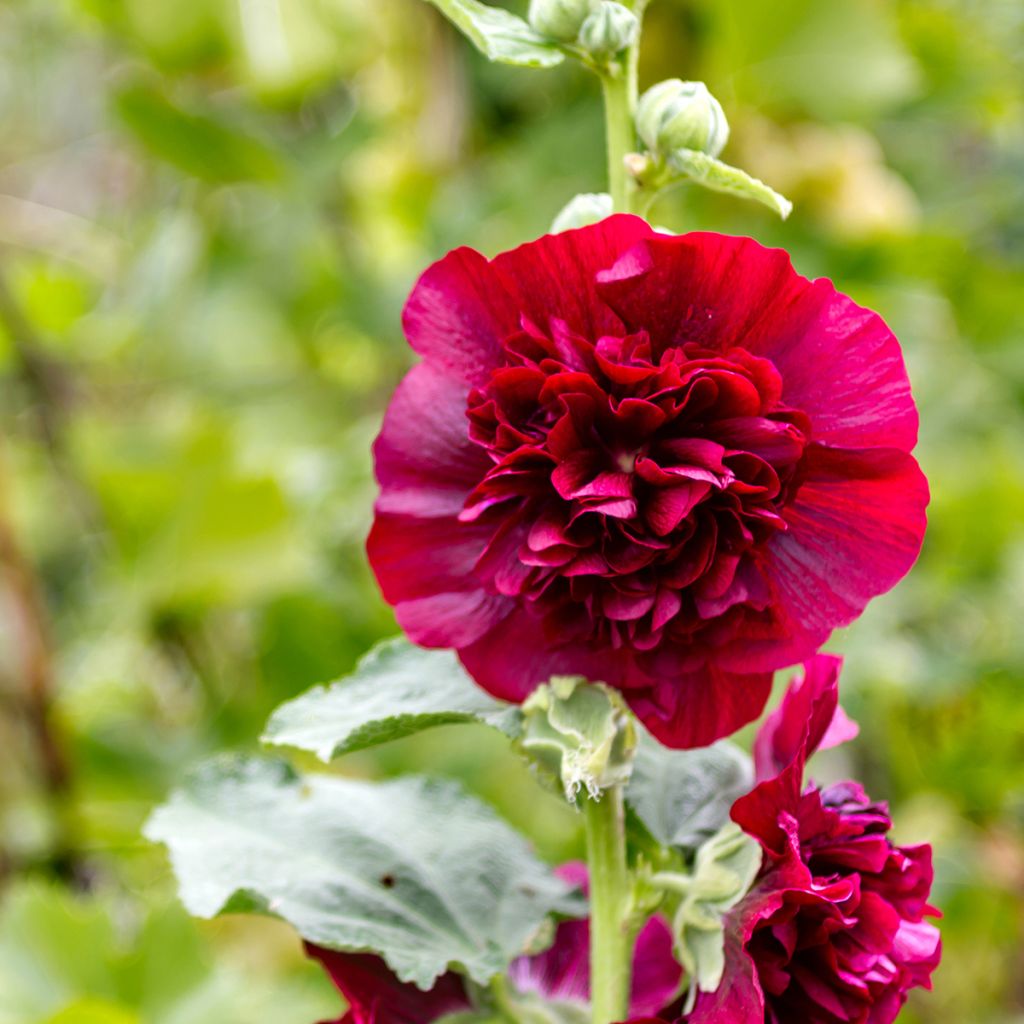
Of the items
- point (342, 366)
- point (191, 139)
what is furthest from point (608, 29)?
point (342, 366)

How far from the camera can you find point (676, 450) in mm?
283

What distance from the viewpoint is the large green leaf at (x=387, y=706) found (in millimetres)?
313

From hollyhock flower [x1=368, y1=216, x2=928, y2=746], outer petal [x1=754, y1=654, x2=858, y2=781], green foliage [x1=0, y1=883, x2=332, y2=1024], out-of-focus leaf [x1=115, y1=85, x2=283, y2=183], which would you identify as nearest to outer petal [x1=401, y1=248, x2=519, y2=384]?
hollyhock flower [x1=368, y1=216, x2=928, y2=746]

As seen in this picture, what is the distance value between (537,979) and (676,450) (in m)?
0.21

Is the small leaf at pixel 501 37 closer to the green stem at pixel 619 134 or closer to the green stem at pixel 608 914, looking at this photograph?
the green stem at pixel 619 134

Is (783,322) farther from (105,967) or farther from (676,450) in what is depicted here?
(105,967)

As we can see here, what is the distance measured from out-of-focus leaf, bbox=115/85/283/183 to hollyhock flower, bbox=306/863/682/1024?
80cm

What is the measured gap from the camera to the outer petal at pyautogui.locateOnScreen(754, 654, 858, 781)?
0.31 meters

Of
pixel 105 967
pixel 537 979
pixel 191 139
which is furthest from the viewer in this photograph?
pixel 191 139

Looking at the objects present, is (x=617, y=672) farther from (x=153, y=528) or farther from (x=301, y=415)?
(x=301, y=415)

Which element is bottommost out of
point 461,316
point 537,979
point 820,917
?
point 537,979

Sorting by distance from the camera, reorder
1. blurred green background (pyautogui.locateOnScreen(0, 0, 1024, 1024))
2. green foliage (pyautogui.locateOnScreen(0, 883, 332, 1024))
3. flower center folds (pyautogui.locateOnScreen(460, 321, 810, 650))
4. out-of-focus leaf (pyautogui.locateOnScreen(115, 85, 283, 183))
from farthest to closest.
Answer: out-of-focus leaf (pyautogui.locateOnScreen(115, 85, 283, 183)) < blurred green background (pyautogui.locateOnScreen(0, 0, 1024, 1024)) < green foliage (pyautogui.locateOnScreen(0, 883, 332, 1024)) < flower center folds (pyautogui.locateOnScreen(460, 321, 810, 650))

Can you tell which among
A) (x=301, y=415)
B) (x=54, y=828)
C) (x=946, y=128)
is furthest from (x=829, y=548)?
(x=946, y=128)

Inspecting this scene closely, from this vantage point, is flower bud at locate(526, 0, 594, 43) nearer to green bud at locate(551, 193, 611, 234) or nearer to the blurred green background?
green bud at locate(551, 193, 611, 234)
